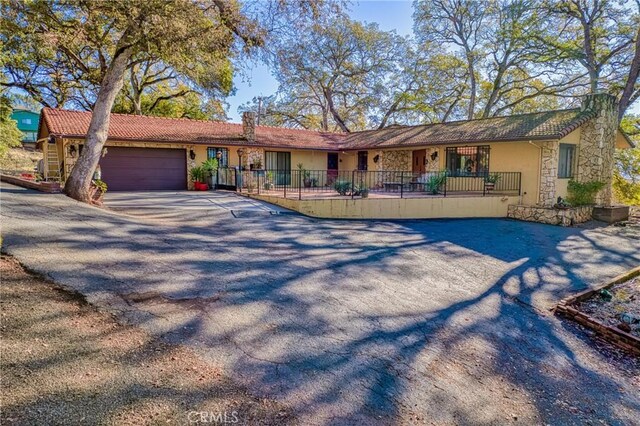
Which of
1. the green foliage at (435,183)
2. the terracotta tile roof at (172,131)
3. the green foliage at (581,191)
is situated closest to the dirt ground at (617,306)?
the green foliage at (435,183)

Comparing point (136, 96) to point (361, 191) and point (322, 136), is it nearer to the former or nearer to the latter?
point (322, 136)

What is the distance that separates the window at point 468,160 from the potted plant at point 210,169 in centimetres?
1066

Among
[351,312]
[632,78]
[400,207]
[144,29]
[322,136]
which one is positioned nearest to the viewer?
[351,312]

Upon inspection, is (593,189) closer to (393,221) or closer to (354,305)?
(393,221)

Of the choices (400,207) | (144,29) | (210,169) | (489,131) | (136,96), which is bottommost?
(400,207)

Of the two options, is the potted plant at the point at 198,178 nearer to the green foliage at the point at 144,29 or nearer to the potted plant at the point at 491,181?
the green foliage at the point at 144,29

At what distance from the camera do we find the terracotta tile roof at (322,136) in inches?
553

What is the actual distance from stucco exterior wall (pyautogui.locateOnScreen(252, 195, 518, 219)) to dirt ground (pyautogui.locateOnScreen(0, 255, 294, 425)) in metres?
8.45

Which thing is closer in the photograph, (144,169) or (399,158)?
(144,169)

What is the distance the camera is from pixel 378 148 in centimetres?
1905

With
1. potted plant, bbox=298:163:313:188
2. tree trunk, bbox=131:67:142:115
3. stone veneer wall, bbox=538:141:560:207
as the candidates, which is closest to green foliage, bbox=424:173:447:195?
stone veneer wall, bbox=538:141:560:207

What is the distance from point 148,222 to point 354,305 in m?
5.36

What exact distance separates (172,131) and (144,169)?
2263 millimetres

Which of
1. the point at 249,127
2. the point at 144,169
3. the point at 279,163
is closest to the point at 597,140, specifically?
the point at 279,163
